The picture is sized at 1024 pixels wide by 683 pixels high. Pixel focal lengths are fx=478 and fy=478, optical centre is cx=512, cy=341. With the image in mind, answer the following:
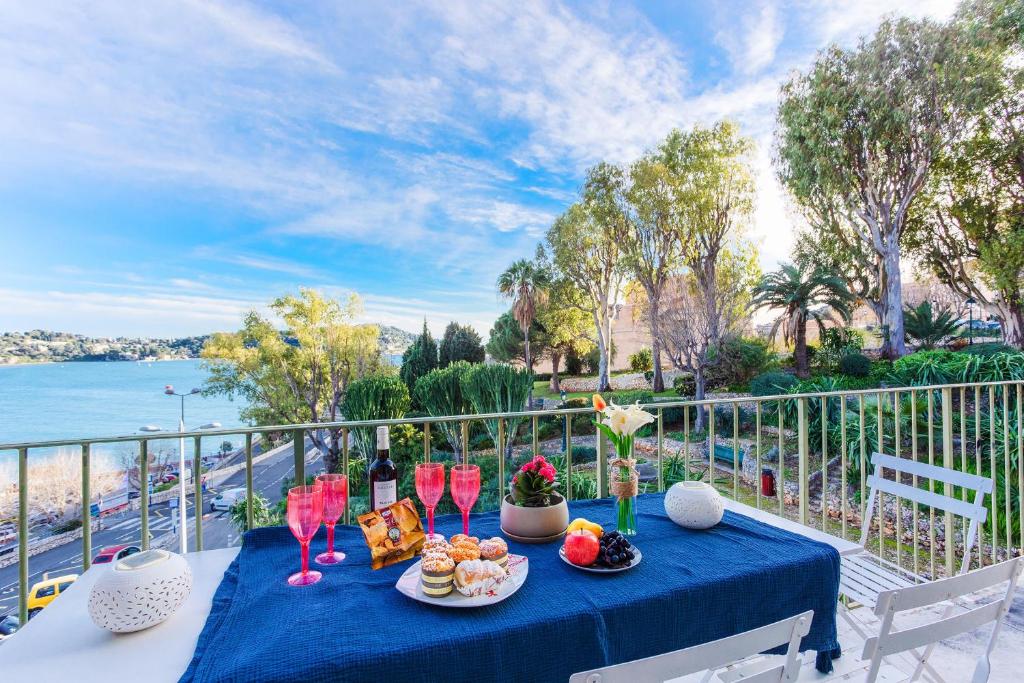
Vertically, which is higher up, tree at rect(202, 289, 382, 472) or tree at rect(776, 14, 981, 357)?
tree at rect(776, 14, 981, 357)

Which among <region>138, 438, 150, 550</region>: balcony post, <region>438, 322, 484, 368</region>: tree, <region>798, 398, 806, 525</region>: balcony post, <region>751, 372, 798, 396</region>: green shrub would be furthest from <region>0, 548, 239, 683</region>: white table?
<region>438, 322, 484, 368</region>: tree

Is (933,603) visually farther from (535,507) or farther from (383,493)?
(383,493)

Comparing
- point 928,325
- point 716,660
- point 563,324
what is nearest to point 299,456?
point 716,660

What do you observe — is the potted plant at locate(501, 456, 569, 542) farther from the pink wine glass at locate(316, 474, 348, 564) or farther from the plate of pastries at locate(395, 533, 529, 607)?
the pink wine glass at locate(316, 474, 348, 564)

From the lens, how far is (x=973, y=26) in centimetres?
1016

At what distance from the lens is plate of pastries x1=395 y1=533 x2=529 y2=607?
968mm

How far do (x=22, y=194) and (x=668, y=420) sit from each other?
3331cm

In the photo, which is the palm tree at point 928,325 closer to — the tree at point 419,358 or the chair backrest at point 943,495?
the chair backrest at point 943,495

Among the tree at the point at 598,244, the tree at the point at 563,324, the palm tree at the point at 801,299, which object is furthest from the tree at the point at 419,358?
the palm tree at the point at 801,299

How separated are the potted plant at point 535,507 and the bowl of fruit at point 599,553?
0.13m

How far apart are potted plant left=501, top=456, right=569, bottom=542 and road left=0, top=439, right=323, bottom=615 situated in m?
9.85

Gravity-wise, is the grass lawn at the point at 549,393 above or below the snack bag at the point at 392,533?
below

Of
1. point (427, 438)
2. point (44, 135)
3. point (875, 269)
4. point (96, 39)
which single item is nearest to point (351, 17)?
point (96, 39)

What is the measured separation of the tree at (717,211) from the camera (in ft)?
52.7
